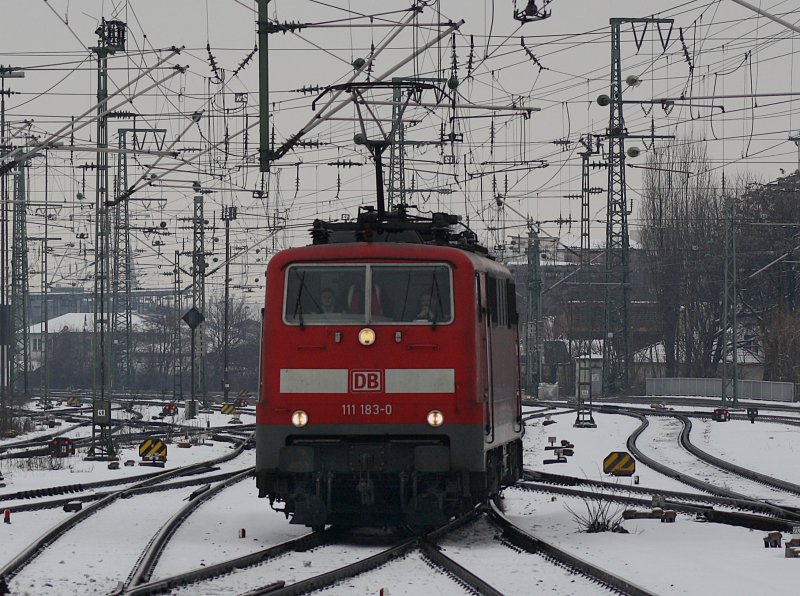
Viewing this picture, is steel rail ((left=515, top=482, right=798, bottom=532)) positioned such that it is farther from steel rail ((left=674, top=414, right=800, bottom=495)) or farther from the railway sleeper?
steel rail ((left=674, top=414, right=800, bottom=495))


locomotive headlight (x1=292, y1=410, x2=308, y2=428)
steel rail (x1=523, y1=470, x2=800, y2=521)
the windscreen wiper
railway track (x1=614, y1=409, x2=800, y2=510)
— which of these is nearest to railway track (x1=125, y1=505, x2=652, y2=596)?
locomotive headlight (x1=292, y1=410, x2=308, y2=428)

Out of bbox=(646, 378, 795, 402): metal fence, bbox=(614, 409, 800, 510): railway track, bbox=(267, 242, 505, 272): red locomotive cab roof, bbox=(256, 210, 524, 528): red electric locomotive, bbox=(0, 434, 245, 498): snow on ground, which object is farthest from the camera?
bbox=(646, 378, 795, 402): metal fence

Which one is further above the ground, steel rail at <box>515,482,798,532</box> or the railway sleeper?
the railway sleeper

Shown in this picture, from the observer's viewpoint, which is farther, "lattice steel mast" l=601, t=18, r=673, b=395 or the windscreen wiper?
"lattice steel mast" l=601, t=18, r=673, b=395

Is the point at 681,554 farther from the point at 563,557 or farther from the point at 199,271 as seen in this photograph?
the point at 199,271

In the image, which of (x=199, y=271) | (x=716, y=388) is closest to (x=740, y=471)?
(x=199, y=271)

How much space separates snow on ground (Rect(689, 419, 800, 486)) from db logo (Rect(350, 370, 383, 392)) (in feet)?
25.9

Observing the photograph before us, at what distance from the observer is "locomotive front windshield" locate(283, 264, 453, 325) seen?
14812mm

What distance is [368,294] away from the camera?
48.8 feet

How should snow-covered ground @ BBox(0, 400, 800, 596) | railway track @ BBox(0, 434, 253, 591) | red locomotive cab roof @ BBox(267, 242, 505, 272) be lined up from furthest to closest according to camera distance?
red locomotive cab roof @ BBox(267, 242, 505, 272), railway track @ BBox(0, 434, 253, 591), snow-covered ground @ BBox(0, 400, 800, 596)

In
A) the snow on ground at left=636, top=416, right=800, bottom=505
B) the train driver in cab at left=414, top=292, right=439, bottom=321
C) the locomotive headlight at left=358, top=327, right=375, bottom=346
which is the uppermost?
the train driver in cab at left=414, top=292, right=439, bottom=321

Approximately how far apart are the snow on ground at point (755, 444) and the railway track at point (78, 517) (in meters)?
9.49

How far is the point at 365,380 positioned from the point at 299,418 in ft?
2.56

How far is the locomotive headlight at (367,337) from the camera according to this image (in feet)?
48.1
